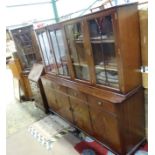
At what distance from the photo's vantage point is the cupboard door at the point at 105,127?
6.20 ft

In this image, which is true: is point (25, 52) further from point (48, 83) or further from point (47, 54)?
point (48, 83)

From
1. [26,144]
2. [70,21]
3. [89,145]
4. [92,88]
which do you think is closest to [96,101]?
[92,88]

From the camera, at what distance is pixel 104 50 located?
186cm

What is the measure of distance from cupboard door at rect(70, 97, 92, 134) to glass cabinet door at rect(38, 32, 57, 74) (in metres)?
0.75

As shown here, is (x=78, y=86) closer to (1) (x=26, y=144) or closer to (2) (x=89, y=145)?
(2) (x=89, y=145)

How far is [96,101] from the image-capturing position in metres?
1.97

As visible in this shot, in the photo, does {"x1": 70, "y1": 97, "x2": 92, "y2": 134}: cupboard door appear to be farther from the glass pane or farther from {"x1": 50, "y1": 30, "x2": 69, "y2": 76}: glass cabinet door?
the glass pane

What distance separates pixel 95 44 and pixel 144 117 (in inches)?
41.4

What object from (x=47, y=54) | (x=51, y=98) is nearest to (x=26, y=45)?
(x=47, y=54)

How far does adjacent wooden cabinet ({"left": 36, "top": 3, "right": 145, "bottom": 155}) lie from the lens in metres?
1.68

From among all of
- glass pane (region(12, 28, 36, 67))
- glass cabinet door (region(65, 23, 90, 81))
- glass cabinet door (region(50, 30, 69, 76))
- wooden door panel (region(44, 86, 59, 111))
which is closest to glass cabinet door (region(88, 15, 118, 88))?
glass cabinet door (region(65, 23, 90, 81))

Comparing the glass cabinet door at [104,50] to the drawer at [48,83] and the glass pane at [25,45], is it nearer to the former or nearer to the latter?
the drawer at [48,83]

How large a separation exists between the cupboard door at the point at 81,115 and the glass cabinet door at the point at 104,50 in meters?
0.42

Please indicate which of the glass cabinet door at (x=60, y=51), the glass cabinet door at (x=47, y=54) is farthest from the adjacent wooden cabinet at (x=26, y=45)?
the glass cabinet door at (x=60, y=51)
